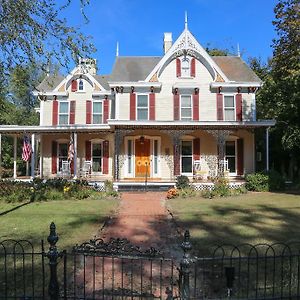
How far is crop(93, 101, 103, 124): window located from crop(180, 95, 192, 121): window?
19.3 ft

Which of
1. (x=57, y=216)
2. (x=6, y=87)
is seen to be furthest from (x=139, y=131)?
(x=6, y=87)

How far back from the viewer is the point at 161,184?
886 inches

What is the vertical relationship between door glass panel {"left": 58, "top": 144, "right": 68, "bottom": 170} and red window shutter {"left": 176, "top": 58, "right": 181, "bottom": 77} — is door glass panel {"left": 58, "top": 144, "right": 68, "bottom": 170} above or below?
below

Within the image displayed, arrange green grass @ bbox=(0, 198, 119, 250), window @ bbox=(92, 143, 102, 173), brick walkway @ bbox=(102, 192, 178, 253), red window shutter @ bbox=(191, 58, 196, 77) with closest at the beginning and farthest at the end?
brick walkway @ bbox=(102, 192, 178, 253), green grass @ bbox=(0, 198, 119, 250), red window shutter @ bbox=(191, 58, 196, 77), window @ bbox=(92, 143, 102, 173)

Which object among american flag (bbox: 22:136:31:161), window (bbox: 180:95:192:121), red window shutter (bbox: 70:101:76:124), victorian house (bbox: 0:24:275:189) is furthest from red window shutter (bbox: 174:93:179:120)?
american flag (bbox: 22:136:31:161)

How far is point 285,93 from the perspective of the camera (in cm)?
2491

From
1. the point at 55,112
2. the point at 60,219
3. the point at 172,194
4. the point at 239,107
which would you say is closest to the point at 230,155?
the point at 239,107

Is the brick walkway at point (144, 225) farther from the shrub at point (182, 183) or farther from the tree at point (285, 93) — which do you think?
the tree at point (285, 93)

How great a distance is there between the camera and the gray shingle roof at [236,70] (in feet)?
85.9

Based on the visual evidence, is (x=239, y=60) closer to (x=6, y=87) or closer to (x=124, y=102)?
(x=124, y=102)

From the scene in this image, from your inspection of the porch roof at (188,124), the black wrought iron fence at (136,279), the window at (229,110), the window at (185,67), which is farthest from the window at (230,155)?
the black wrought iron fence at (136,279)

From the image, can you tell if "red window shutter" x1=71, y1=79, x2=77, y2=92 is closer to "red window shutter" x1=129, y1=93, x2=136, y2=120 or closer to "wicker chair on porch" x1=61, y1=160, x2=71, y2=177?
"red window shutter" x1=129, y1=93, x2=136, y2=120

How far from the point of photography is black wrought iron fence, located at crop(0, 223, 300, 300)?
17.2ft

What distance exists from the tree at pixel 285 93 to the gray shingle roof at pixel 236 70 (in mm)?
1444
